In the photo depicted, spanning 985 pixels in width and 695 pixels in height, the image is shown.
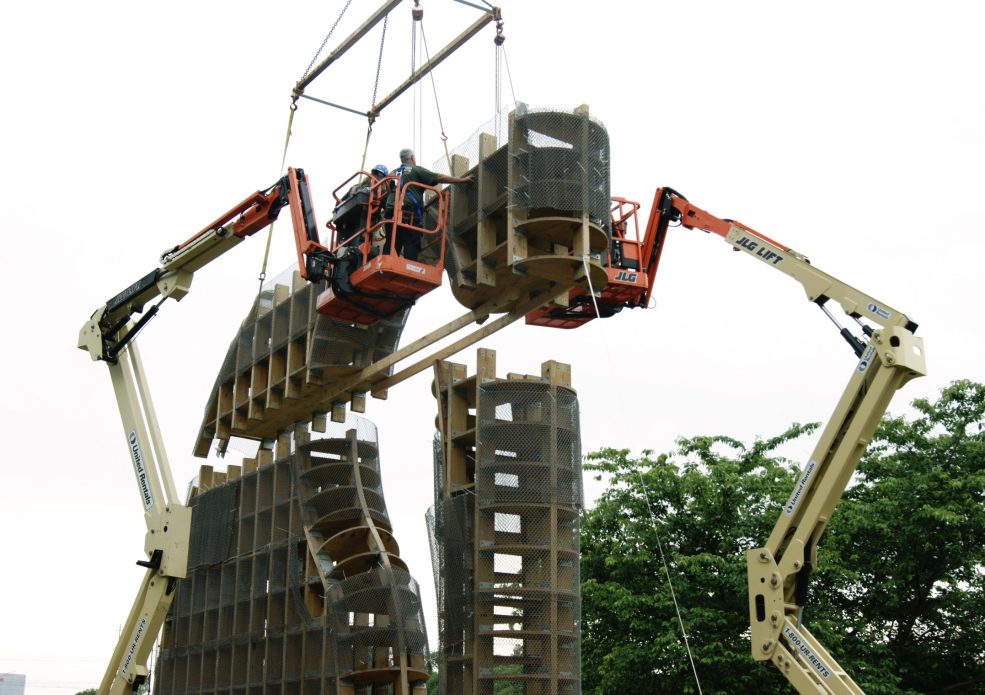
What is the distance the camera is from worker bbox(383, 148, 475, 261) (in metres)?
19.0

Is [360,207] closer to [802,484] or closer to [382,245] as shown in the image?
[382,245]

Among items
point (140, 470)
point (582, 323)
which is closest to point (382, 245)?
point (582, 323)

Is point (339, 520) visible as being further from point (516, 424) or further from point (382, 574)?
point (516, 424)

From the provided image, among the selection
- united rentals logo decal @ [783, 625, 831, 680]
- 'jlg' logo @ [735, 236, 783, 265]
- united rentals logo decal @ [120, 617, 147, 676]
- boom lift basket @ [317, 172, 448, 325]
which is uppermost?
boom lift basket @ [317, 172, 448, 325]

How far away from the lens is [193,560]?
27.6m

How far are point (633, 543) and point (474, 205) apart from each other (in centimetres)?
1526

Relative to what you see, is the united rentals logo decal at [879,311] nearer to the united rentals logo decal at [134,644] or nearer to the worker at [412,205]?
the worker at [412,205]

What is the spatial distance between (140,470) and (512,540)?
6169 millimetres

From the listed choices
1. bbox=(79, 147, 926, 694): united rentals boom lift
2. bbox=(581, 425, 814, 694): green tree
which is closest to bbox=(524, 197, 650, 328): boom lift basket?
bbox=(79, 147, 926, 694): united rentals boom lift

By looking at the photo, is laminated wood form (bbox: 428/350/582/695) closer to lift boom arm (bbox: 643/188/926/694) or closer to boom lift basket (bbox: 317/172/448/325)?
boom lift basket (bbox: 317/172/448/325)

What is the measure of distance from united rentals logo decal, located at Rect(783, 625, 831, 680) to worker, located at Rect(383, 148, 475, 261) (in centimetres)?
838

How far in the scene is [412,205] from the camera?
1905cm

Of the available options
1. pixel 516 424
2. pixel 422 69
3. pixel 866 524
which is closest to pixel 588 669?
pixel 866 524

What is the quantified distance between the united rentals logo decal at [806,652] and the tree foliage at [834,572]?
1366 centimetres
